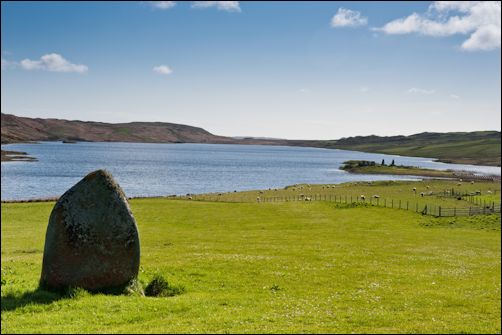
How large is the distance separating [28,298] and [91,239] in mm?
3245

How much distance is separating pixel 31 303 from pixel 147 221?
4207 centimetres

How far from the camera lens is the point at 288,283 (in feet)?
78.1

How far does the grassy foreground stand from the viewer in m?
15.9

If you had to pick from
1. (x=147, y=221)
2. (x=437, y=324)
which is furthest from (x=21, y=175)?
(x=437, y=324)

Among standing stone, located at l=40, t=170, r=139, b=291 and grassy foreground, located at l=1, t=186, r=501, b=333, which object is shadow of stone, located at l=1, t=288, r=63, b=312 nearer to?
grassy foreground, located at l=1, t=186, r=501, b=333

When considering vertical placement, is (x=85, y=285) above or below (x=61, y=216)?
below

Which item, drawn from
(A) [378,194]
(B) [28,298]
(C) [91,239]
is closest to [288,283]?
(C) [91,239]

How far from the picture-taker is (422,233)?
49.7 meters

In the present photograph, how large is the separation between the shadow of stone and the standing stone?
0.62m

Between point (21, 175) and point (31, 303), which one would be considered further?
point (21, 175)

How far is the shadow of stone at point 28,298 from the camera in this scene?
17.0 m

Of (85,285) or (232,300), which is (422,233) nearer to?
(232,300)

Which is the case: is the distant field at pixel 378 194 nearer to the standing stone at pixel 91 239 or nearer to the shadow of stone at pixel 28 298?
the standing stone at pixel 91 239

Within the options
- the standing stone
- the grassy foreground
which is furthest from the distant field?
the standing stone
